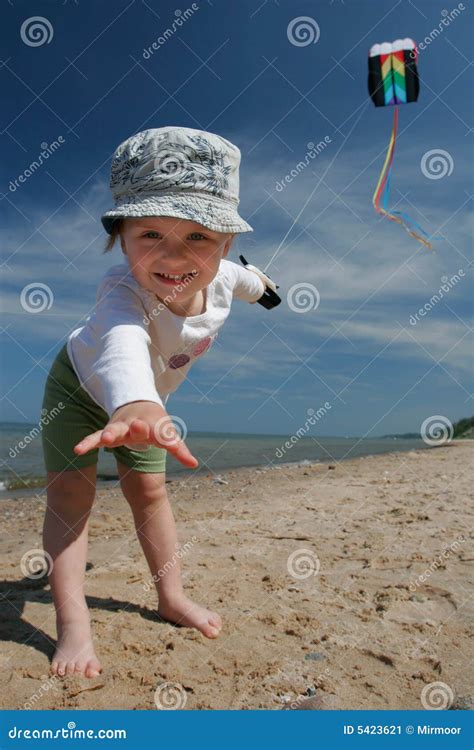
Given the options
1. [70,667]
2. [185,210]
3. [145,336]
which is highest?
[185,210]

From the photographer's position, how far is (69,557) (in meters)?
2.04

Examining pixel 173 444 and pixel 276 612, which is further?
pixel 276 612

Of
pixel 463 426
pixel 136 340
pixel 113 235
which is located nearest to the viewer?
pixel 136 340

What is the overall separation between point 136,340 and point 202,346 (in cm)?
58

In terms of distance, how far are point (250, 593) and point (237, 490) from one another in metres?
2.82

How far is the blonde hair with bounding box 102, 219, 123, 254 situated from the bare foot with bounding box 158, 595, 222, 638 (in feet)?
4.31

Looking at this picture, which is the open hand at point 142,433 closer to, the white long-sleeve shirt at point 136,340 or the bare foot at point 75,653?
the white long-sleeve shirt at point 136,340

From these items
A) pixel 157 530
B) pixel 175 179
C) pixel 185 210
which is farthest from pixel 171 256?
pixel 157 530

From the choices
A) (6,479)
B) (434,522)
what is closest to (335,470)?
(434,522)

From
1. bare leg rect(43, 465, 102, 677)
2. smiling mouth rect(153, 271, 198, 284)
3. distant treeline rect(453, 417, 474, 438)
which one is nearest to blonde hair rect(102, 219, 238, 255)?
smiling mouth rect(153, 271, 198, 284)

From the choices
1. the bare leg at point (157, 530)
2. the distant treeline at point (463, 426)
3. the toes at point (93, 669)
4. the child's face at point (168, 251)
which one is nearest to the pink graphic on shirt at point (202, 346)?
the child's face at point (168, 251)

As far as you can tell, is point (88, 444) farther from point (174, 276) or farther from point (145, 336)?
point (174, 276)

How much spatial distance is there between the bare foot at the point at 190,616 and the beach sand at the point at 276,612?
0.12 feet

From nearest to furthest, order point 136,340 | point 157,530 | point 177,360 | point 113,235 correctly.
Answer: point 136,340
point 113,235
point 177,360
point 157,530
